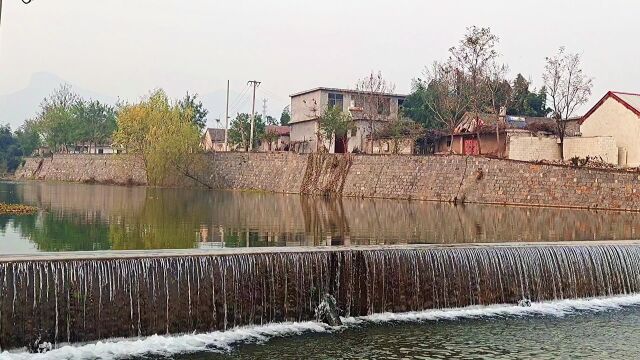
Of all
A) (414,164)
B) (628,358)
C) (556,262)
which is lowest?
(628,358)

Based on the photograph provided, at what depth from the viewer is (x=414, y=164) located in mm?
41656

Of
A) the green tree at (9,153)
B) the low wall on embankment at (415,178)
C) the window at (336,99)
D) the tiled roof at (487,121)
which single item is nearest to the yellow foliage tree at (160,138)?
the low wall on embankment at (415,178)

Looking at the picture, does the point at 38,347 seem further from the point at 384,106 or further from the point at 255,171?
the point at 384,106

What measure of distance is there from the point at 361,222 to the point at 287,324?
1228 centimetres

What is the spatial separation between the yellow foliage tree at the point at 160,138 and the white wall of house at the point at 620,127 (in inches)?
1109

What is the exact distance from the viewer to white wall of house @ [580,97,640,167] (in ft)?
120

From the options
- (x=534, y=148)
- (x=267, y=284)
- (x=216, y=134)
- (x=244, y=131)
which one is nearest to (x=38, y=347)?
(x=267, y=284)

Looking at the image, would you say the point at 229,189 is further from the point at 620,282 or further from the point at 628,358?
the point at 628,358

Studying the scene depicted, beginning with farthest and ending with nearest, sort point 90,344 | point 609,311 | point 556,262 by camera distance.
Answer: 1. point 556,262
2. point 609,311
3. point 90,344

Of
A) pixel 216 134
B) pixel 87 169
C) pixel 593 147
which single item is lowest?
pixel 87 169

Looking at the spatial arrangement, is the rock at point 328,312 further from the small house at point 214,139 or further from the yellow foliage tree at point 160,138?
the small house at point 214,139

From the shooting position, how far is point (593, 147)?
3784 centimetres

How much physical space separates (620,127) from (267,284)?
99.1 feet

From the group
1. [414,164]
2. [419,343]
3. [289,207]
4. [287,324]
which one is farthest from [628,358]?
[414,164]
